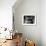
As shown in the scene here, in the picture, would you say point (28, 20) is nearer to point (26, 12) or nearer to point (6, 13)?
point (26, 12)

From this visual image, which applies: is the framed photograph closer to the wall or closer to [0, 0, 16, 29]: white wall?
the wall

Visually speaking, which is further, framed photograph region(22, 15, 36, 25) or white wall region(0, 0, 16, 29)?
framed photograph region(22, 15, 36, 25)

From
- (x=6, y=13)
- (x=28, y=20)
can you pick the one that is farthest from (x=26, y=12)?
(x=6, y=13)

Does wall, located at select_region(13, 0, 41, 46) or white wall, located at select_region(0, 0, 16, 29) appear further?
wall, located at select_region(13, 0, 41, 46)

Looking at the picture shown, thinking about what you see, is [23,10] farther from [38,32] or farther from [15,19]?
[38,32]

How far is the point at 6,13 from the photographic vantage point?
437cm

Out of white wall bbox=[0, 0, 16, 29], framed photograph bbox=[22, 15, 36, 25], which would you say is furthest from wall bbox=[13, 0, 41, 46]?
white wall bbox=[0, 0, 16, 29]

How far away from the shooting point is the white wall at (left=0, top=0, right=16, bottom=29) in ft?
14.2

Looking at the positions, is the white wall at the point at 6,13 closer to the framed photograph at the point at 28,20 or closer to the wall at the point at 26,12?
the wall at the point at 26,12

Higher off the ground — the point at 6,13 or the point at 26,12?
the point at 26,12

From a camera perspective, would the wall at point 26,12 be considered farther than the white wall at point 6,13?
Yes

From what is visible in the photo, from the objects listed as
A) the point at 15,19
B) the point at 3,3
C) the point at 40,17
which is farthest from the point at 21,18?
the point at 3,3

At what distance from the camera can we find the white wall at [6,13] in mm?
4332

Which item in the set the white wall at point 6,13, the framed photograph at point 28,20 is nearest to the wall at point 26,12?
the framed photograph at point 28,20
